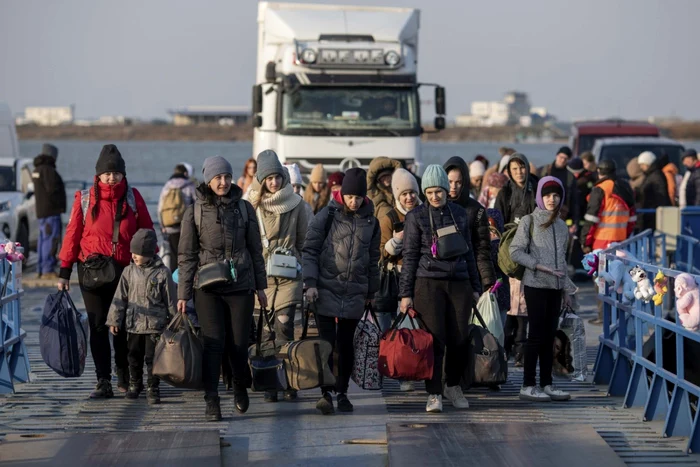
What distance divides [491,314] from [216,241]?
93.0 inches

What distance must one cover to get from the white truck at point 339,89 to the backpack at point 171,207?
2.50m

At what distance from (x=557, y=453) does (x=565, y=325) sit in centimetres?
238

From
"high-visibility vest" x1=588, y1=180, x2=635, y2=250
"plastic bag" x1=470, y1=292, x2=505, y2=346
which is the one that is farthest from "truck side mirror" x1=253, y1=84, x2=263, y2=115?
"plastic bag" x1=470, y1=292, x2=505, y2=346

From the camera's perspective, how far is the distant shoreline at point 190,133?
152250 millimetres

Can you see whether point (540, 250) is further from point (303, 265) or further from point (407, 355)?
point (303, 265)

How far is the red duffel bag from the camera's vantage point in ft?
27.8

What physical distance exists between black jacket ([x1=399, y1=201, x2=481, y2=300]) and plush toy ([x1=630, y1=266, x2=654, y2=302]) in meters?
1.18

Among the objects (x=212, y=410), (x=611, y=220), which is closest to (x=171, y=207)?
(x=611, y=220)

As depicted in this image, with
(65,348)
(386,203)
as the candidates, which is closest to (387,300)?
(386,203)

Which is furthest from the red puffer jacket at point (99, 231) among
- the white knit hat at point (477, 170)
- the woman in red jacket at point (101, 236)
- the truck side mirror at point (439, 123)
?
the truck side mirror at point (439, 123)

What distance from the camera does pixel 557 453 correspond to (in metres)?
7.34

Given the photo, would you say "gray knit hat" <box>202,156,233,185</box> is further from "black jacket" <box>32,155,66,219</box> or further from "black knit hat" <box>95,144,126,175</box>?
"black jacket" <box>32,155,66,219</box>

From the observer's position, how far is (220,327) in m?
8.44

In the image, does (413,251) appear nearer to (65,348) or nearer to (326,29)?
(65,348)
